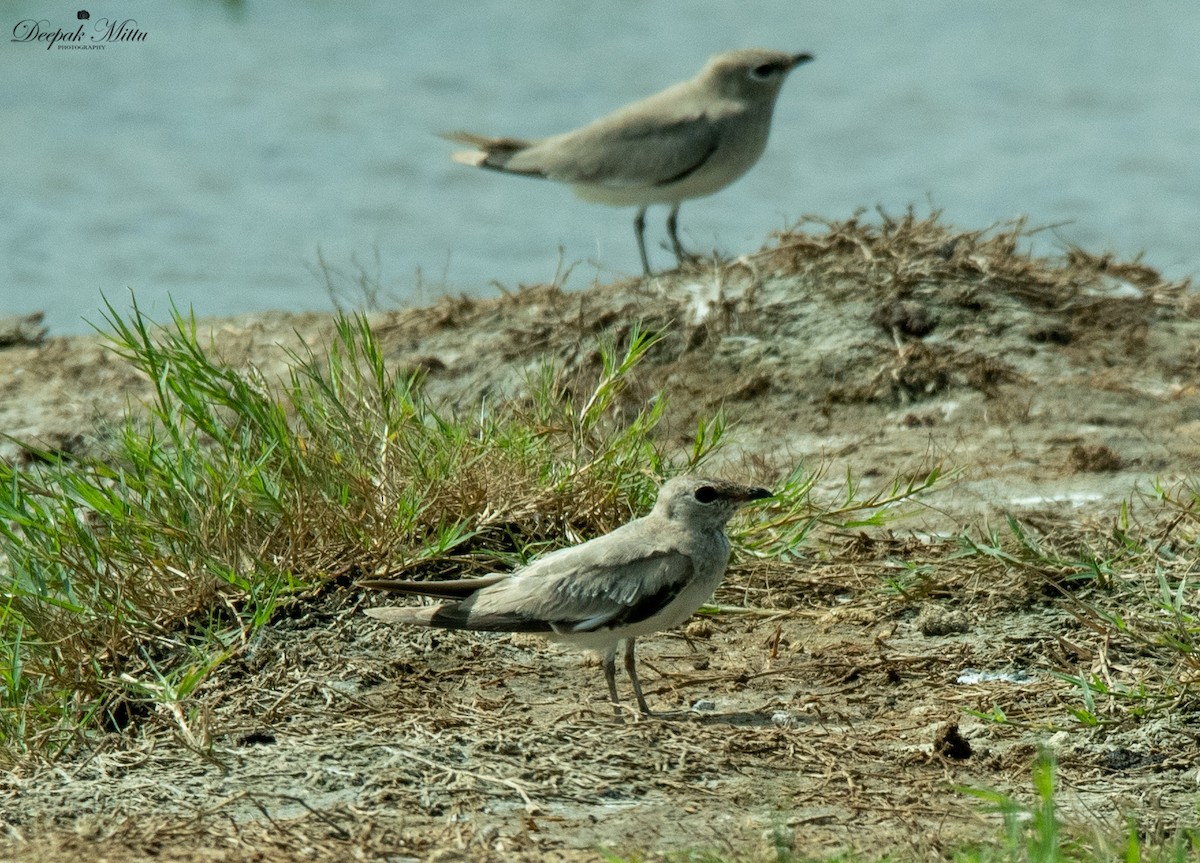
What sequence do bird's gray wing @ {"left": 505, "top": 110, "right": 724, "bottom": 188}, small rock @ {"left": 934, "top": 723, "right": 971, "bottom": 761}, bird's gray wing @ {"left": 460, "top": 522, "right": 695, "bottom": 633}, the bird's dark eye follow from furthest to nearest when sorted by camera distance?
the bird's dark eye
bird's gray wing @ {"left": 505, "top": 110, "right": 724, "bottom": 188}
bird's gray wing @ {"left": 460, "top": 522, "right": 695, "bottom": 633}
small rock @ {"left": 934, "top": 723, "right": 971, "bottom": 761}

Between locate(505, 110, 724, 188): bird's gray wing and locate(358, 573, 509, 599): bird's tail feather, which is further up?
locate(505, 110, 724, 188): bird's gray wing

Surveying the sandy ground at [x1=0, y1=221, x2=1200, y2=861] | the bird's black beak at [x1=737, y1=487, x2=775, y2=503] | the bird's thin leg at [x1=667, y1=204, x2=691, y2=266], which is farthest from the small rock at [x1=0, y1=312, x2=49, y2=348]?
the bird's black beak at [x1=737, y1=487, x2=775, y2=503]

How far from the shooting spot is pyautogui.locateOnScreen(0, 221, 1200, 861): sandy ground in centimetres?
386

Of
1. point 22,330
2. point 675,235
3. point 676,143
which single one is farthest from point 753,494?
point 22,330

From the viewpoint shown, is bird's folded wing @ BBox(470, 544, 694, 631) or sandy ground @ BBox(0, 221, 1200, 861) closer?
sandy ground @ BBox(0, 221, 1200, 861)

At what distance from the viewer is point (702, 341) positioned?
7.75 metres

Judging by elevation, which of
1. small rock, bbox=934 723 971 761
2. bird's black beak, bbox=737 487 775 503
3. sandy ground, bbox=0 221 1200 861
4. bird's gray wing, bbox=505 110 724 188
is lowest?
small rock, bbox=934 723 971 761

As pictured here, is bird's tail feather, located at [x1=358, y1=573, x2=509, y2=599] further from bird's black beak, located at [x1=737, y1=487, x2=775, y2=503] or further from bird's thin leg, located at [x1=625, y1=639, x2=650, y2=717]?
bird's black beak, located at [x1=737, y1=487, x2=775, y2=503]

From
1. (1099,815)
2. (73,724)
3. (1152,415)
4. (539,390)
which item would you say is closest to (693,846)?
(1099,815)

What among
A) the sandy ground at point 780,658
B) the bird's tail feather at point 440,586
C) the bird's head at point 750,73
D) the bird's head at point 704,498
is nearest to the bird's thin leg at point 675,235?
the sandy ground at point 780,658

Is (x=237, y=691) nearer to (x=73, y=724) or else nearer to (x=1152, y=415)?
(x=73, y=724)

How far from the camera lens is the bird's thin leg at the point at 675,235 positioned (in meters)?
8.93

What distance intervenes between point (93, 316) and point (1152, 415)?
657 centimetres

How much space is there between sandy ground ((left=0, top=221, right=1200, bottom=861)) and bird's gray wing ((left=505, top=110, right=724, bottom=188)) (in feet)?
5.33
